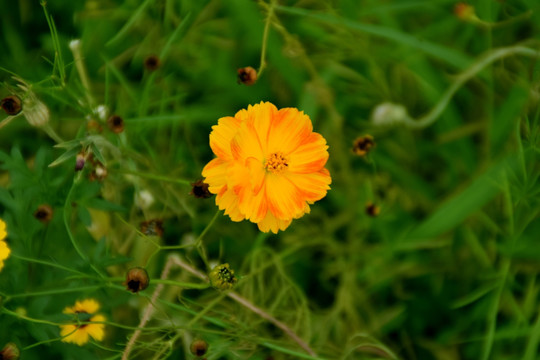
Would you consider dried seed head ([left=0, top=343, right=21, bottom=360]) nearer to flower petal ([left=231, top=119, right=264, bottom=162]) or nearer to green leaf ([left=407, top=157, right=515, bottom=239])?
flower petal ([left=231, top=119, right=264, bottom=162])

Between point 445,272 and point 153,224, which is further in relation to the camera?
point 445,272

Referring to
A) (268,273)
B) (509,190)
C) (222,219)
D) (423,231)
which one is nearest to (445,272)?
(423,231)

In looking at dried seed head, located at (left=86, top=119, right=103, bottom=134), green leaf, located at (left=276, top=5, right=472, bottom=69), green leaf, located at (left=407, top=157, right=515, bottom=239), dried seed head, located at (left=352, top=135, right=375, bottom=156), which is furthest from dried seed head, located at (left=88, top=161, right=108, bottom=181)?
green leaf, located at (left=407, top=157, right=515, bottom=239)

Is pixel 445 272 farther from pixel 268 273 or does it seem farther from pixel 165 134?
pixel 165 134

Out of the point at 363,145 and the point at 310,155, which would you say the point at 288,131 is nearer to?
the point at 310,155

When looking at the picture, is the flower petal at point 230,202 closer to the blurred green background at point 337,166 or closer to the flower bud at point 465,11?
the blurred green background at point 337,166

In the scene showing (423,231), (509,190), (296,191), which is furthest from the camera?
(423,231)

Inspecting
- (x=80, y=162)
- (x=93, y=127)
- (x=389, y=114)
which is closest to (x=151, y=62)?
(x=93, y=127)
